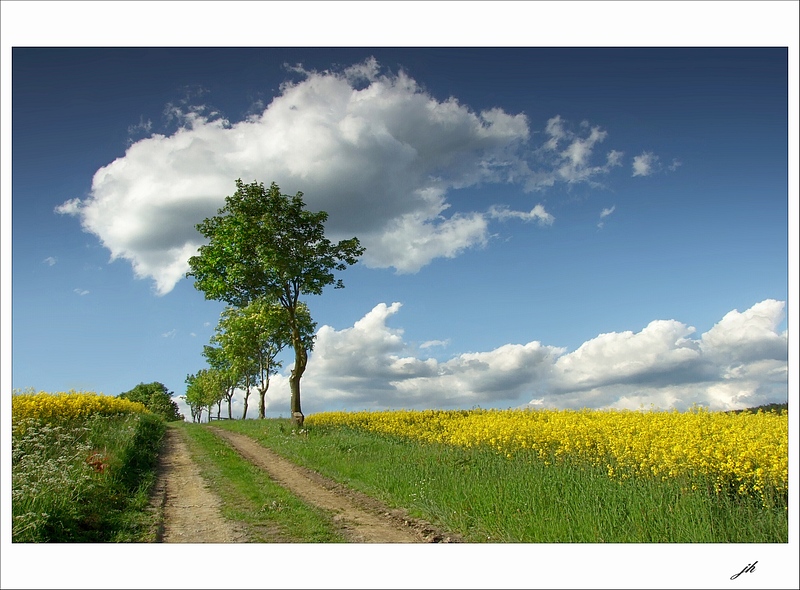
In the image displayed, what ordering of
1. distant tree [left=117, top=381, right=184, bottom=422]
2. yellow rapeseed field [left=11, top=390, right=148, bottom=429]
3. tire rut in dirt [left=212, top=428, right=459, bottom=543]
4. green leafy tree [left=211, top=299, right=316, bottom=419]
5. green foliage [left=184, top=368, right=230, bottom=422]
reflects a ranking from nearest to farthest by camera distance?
tire rut in dirt [left=212, top=428, right=459, bottom=543], yellow rapeseed field [left=11, top=390, right=148, bottom=429], green leafy tree [left=211, top=299, right=316, bottom=419], green foliage [left=184, top=368, right=230, bottom=422], distant tree [left=117, top=381, right=184, bottom=422]

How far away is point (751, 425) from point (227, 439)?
22553 mm

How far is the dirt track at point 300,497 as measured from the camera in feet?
31.0

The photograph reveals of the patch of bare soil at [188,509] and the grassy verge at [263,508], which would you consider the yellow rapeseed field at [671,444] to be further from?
the patch of bare soil at [188,509]

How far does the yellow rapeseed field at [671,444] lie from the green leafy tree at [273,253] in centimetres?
1090

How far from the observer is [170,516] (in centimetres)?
1104

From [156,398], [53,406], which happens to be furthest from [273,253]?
[156,398]

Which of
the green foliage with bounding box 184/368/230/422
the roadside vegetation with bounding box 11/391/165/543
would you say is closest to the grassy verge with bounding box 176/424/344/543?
the roadside vegetation with bounding box 11/391/165/543

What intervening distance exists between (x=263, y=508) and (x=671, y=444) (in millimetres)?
8459

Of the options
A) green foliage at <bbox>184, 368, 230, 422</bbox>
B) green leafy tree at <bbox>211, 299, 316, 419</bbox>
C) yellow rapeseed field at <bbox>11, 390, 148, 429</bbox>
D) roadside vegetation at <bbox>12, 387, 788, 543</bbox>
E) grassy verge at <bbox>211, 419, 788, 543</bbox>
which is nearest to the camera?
grassy verge at <bbox>211, 419, 788, 543</bbox>

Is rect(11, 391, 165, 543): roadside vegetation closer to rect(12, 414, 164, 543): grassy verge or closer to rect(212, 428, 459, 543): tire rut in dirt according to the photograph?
rect(12, 414, 164, 543): grassy verge

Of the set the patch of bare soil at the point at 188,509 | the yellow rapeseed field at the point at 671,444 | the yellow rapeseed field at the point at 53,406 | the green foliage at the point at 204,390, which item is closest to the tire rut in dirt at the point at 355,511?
the patch of bare soil at the point at 188,509

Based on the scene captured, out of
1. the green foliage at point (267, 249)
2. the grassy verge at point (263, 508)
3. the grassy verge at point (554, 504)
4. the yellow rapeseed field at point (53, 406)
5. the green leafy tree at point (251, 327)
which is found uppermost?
the green foliage at point (267, 249)

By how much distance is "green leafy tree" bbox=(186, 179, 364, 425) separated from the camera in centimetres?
2797

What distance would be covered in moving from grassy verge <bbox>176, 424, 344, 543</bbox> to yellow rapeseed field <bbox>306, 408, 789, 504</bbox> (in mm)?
5555
